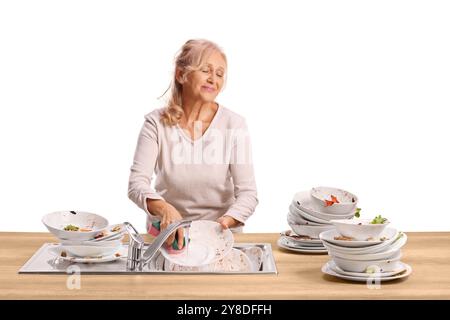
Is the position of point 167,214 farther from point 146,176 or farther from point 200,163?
point 200,163

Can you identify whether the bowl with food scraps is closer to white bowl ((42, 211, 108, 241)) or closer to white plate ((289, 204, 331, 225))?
white plate ((289, 204, 331, 225))

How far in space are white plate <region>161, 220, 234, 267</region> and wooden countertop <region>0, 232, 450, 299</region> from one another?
0.23 metres

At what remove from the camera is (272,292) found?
8.23 feet

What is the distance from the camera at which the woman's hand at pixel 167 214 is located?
3.03 metres

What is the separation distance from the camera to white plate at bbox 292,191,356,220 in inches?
124

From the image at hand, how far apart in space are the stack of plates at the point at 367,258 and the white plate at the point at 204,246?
515 mm

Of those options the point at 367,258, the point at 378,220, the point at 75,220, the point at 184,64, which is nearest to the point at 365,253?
the point at 367,258

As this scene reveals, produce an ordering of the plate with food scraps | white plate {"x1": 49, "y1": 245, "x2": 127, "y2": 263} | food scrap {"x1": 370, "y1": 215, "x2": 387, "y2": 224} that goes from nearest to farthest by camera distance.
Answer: food scrap {"x1": 370, "y1": 215, "x2": 387, "y2": 224}
white plate {"x1": 49, "y1": 245, "x2": 127, "y2": 263}
the plate with food scraps

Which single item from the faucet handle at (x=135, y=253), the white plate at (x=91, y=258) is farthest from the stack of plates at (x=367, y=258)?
the white plate at (x=91, y=258)

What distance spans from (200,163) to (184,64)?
1.63 feet

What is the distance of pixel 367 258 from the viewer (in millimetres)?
2674

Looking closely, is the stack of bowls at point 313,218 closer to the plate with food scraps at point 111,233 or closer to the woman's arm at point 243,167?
the woman's arm at point 243,167

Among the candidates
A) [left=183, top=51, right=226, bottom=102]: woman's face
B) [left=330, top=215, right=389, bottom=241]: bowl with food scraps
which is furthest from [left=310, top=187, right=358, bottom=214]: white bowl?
[left=183, top=51, right=226, bottom=102]: woman's face
